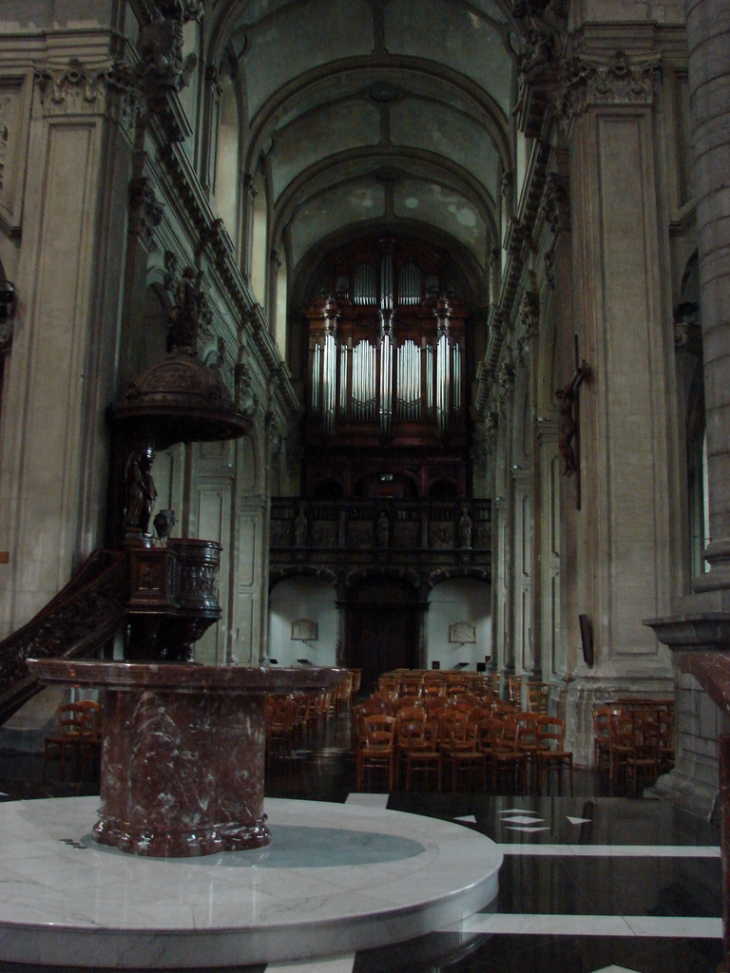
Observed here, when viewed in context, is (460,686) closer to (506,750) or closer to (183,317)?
(183,317)

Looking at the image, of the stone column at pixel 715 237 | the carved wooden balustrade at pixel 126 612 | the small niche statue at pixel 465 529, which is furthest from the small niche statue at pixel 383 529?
the stone column at pixel 715 237

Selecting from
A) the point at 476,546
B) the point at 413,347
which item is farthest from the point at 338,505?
the point at 413,347

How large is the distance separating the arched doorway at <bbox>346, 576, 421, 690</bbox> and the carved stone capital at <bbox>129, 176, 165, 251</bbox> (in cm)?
1686

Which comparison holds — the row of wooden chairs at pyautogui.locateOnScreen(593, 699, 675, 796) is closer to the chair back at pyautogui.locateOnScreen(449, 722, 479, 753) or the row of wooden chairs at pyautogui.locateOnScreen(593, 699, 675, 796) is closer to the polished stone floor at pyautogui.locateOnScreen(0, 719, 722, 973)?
the polished stone floor at pyautogui.locateOnScreen(0, 719, 722, 973)

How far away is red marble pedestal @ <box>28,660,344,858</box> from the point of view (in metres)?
4.96

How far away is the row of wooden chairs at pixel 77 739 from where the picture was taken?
945 cm

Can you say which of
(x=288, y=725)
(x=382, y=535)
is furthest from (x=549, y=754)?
(x=382, y=535)

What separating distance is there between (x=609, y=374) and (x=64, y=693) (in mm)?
7609

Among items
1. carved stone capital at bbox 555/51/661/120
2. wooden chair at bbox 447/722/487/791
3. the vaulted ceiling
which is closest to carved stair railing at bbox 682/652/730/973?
wooden chair at bbox 447/722/487/791

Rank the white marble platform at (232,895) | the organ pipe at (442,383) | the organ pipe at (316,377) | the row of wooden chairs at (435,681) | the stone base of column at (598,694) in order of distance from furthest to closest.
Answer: the organ pipe at (316,377) → the organ pipe at (442,383) → the row of wooden chairs at (435,681) → the stone base of column at (598,694) → the white marble platform at (232,895)

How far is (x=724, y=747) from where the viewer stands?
3.42 meters

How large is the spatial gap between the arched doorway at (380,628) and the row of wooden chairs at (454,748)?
19342 mm

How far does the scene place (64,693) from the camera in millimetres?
11234

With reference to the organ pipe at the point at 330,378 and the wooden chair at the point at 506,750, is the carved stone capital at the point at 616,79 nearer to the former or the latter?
the wooden chair at the point at 506,750
